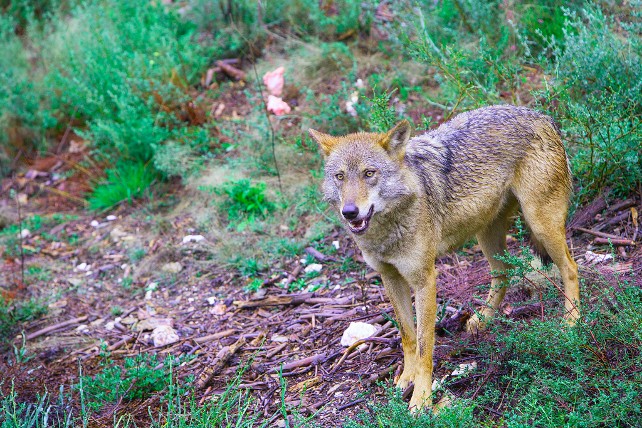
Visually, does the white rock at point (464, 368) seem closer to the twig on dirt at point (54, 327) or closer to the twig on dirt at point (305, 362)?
the twig on dirt at point (305, 362)

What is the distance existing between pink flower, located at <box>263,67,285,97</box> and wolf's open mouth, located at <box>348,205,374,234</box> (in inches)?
208

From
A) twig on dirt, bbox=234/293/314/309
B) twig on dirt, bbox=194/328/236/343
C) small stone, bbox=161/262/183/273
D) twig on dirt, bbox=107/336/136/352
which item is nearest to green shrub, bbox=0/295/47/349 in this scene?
twig on dirt, bbox=107/336/136/352

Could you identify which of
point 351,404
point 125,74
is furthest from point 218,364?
point 125,74

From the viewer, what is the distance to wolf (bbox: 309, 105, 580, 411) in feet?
15.2

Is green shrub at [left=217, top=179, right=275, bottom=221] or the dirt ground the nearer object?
the dirt ground

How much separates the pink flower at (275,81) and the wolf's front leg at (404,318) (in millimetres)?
5006

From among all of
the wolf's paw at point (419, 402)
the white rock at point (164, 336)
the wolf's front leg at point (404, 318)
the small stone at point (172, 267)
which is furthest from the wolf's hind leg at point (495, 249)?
the small stone at point (172, 267)

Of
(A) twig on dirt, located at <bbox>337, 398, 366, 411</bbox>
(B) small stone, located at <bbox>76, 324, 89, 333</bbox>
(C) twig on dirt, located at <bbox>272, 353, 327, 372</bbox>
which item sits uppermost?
(A) twig on dirt, located at <bbox>337, 398, 366, 411</bbox>

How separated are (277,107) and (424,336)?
5012 millimetres

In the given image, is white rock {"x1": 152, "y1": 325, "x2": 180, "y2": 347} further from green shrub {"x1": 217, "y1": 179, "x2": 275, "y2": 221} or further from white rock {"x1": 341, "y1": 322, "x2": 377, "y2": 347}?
green shrub {"x1": 217, "y1": 179, "x2": 275, "y2": 221}

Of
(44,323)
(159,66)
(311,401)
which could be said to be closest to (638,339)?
(311,401)

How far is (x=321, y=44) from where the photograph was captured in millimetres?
9734

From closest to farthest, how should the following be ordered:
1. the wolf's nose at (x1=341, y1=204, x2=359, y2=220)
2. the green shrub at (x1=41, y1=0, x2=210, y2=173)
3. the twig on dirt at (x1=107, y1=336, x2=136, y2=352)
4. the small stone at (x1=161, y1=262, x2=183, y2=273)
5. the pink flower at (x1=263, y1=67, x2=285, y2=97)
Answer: the wolf's nose at (x1=341, y1=204, x2=359, y2=220) < the twig on dirt at (x1=107, y1=336, x2=136, y2=352) < the small stone at (x1=161, y1=262, x2=183, y2=273) < the green shrub at (x1=41, y1=0, x2=210, y2=173) < the pink flower at (x1=263, y1=67, x2=285, y2=97)

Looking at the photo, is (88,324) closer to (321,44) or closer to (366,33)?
(321,44)
